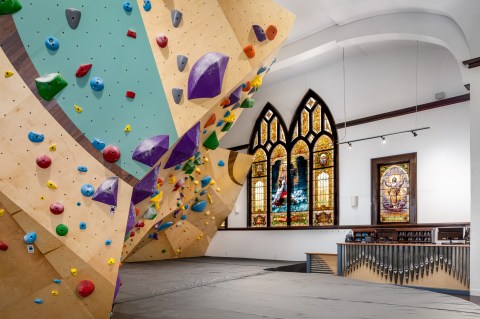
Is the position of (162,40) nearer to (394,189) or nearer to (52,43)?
(52,43)

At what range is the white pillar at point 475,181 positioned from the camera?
276 inches

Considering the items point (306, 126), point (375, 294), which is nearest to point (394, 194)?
point (306, 126)

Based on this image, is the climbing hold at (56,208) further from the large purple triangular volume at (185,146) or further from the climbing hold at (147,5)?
the climbing hold at (147,5)

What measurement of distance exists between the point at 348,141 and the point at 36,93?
8.90 meters

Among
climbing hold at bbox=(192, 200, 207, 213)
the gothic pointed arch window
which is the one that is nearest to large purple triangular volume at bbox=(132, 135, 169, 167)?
climbing hold at bbox=(192, 200, 207, 213)

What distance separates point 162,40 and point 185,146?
1.04m

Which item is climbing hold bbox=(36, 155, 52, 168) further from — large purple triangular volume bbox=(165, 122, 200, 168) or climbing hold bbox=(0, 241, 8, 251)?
large purple triangular volume bbox=(165, 122, 200, 168)

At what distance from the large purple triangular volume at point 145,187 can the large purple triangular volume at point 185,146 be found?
0.22 m

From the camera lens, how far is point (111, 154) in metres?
3.35

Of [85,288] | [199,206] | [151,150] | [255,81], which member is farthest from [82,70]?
[199,206]

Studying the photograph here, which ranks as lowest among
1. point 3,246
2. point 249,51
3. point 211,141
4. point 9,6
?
point 3,246

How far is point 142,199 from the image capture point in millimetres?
3947

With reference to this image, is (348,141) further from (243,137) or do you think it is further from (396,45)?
(243,137)

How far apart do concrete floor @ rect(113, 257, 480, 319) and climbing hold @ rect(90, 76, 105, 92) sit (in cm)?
222
